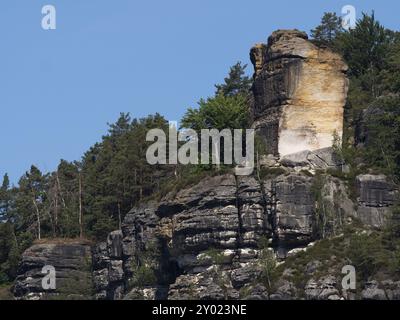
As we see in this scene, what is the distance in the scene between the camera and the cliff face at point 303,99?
284 feet

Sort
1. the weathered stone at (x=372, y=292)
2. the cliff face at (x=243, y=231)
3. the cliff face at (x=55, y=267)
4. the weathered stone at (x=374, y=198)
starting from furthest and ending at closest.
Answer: the cliff face at (x=55, y=267), the weathered stone at (x=374, y=198), the cliff face at (x=243, y=231), the weathered stone at (x=372, y=292)

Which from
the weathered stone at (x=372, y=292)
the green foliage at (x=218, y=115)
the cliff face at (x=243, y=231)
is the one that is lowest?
the weathered stone at (x=372, y=292)

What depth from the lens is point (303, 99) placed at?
87375 mm

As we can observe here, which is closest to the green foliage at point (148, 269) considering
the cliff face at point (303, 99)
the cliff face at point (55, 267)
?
the cliff face at point (55, 267)

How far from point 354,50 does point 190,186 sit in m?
20.9

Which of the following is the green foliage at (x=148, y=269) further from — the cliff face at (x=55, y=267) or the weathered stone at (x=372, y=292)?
the weathered stone at (x=372, y=292)

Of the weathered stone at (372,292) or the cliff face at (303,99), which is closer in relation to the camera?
the weathered stone at (372,292)

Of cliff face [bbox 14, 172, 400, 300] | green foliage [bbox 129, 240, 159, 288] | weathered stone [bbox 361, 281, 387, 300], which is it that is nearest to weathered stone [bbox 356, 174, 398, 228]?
cliff face [bbox 14, 172, 400, 300]

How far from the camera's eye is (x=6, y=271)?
340 ft

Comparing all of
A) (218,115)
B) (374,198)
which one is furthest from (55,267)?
(374,198)

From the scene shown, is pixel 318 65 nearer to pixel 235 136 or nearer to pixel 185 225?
pixel 235 136

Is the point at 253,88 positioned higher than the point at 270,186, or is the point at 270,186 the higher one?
the point at 253,88

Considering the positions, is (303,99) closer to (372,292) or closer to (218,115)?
(218,115)
